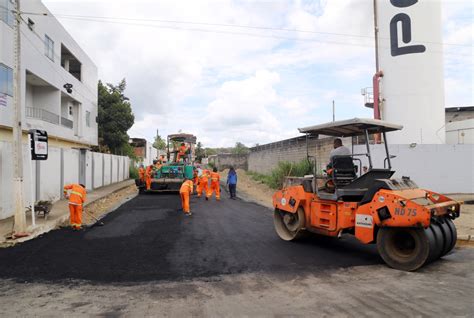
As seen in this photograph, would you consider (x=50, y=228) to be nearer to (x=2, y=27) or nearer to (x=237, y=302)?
(x=237, y=302)

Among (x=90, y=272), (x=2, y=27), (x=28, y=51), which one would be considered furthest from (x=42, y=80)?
(x=90, y=272)

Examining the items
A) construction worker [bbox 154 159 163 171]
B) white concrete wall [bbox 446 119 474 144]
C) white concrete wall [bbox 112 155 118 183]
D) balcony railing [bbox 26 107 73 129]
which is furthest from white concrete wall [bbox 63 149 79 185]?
white concrete wall [bbox 446 119 474 144]

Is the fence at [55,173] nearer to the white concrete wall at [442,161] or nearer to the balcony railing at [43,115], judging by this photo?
the balcony railing at [43,115]

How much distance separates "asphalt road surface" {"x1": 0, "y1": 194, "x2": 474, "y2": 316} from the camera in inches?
163

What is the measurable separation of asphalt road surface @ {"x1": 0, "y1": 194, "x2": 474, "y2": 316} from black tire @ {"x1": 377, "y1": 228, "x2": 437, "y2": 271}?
7.2 inches

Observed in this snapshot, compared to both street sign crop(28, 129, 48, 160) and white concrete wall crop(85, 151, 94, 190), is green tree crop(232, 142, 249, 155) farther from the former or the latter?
street sign crop(28, 129, 48, 160)

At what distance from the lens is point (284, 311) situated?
403 cm

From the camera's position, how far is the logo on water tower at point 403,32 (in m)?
20.0

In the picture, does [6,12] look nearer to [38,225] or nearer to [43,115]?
[43,115]

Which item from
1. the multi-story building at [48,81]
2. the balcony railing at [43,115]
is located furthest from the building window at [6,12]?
the balcony railing at [43,115]

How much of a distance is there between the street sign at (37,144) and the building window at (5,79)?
6042mm

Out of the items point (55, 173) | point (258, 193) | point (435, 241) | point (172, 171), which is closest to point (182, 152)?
point (172, 171)

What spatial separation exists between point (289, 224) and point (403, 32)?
17066 mm

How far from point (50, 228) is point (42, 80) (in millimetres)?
11331
